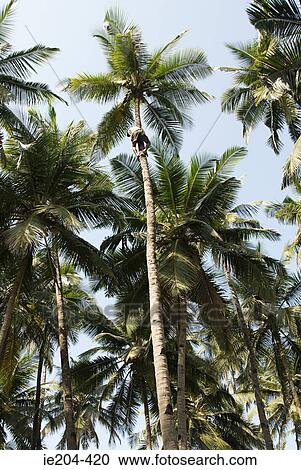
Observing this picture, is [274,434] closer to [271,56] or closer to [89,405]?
[89,405]

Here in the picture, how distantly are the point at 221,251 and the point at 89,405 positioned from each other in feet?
37.2

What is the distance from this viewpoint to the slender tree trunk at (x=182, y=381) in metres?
14.2

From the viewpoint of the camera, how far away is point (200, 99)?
17.2 m

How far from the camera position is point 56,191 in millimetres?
15844

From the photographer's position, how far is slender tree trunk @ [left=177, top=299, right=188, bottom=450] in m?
14.2

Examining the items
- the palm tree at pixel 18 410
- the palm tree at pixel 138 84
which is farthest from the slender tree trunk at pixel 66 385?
the palm tree at pixel 18 410

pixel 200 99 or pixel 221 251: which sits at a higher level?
pixel 200 99

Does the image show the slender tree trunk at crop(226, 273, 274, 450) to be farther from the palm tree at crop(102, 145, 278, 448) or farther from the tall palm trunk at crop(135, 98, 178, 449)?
the tall palm trunk at crop(135, 98, 178, 449)

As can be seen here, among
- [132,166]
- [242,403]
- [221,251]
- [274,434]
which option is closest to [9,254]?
[132,166]

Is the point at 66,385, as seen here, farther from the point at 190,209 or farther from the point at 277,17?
the point at 277,17

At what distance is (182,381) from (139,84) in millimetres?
8521

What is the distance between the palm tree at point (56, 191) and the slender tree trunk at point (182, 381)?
112 inches

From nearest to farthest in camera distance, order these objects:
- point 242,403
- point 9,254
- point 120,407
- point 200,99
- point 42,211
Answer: point 42,211 → point 9,254 → point 200,99 → point 120,407 → point 242,403

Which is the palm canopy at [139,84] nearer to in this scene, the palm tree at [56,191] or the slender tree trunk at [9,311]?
the palm tree at [56,191]
